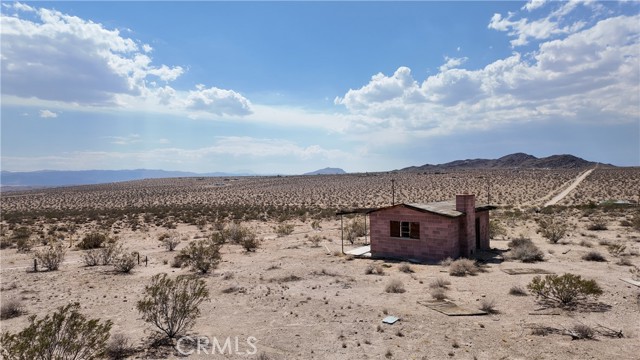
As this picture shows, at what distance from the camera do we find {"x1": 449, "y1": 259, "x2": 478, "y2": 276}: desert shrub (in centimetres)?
1628

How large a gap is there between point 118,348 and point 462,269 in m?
12.3

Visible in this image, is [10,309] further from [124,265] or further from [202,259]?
[202,259]

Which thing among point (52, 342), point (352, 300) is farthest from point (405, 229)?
point (52, 342)

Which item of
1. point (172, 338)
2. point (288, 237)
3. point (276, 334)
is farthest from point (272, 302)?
point (288, 237)

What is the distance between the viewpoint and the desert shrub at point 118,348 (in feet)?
30.7

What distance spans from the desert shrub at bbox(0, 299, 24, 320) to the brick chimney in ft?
57.6

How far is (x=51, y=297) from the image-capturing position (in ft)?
46.8

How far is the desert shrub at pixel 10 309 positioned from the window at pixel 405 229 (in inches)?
588

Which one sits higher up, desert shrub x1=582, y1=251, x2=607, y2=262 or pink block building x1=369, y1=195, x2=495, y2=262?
pink block building x1=369, y1=195, x2=495, y2=262

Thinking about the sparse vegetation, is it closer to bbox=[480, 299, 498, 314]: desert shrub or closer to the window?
the window

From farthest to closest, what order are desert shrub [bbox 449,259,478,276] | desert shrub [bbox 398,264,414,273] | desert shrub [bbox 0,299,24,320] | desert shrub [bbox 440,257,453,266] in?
desert shrub [bbox 440,257,453,266] < desert shrub [bbox 398,264,414,273] < desert shrub [bbox 449,259,478,276] < desert shrub [bbox 0,299,24,320]

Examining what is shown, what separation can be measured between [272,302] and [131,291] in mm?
5498

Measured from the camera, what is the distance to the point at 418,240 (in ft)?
64.6

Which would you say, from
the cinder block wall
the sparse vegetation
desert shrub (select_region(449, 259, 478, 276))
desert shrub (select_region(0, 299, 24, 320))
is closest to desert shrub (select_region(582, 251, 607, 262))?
the cinder block wall
